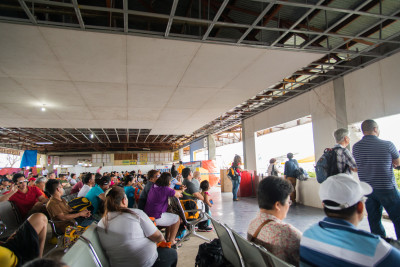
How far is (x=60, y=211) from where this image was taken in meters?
3.63

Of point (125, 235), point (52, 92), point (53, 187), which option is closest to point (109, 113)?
point (52, 92)

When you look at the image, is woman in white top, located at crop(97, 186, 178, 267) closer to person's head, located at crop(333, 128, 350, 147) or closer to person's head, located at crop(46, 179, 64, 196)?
person's head, located at crop(46, 179, 64, 196)

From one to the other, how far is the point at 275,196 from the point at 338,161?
2.02 metres

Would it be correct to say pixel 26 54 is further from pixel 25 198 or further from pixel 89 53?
pixel 25 198

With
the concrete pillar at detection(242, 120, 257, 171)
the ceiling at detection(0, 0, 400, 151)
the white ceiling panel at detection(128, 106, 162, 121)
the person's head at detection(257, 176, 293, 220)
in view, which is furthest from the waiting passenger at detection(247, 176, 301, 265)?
the concrete pillar at detection(242, 120, 257, 171)

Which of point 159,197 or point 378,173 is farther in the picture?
point 159,197

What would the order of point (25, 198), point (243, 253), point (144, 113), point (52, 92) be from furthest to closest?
point (144, 113) → point (52, 92) → point (25, 198) → point (243, 253)

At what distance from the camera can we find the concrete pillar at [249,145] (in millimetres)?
11155

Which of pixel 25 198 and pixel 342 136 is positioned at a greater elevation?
pixel 342 136

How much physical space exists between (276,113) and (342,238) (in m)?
8.80

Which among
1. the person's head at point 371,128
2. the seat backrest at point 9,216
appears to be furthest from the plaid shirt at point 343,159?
the seat backrest at point 9,216

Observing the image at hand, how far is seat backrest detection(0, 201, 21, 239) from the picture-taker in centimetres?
377

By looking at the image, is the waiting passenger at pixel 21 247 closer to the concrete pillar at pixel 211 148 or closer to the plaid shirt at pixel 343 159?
the plaid shirt at pixel 343 159

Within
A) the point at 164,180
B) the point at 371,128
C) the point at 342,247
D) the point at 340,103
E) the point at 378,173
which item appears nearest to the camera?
the point at 342,247
